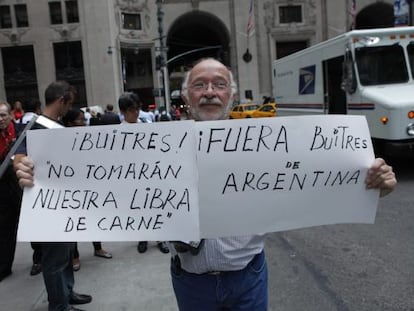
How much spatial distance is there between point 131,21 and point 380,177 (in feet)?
158

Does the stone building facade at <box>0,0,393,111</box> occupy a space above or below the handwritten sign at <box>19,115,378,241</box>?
above

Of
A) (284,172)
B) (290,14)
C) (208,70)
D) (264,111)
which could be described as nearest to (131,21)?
(290,14)

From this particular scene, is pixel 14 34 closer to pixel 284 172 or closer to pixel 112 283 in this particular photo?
pixel 112 283

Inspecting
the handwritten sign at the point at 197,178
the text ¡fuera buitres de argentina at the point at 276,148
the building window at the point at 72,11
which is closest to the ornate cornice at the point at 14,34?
the building window at the point at 72,11

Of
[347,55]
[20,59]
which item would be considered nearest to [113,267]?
[347,55]

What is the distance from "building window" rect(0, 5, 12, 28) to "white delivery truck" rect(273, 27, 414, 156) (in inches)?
1629

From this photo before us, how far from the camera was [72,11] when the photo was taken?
146 feet

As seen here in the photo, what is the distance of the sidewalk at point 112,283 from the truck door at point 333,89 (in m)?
7.56

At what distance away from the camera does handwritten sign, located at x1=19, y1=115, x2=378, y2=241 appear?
211 centimetres

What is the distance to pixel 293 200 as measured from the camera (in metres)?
2.18

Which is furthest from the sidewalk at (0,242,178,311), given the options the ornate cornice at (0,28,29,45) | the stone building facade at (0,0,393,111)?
the ornate cornice at (0,28,29,45)

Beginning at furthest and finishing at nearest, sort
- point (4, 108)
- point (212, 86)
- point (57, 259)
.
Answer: point (4, 108)
point (57, 259)
point (212, 86)

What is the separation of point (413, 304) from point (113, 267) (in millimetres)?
3070

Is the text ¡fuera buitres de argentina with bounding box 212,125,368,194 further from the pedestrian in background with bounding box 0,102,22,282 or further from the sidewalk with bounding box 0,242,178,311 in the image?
the pedestrian in background with bounding box 0,102,22,282
